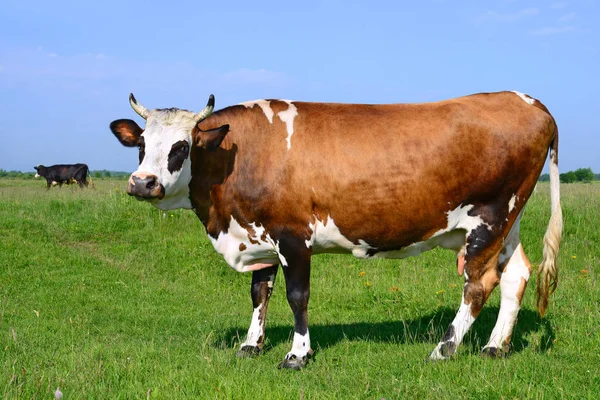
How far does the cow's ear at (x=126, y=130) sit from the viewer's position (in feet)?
22.4

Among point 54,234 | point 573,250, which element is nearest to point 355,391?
point 573,250

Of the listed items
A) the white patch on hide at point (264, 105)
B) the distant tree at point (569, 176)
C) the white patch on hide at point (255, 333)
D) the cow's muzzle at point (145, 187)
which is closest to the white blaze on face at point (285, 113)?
the white patch on hide at point (264, 105)

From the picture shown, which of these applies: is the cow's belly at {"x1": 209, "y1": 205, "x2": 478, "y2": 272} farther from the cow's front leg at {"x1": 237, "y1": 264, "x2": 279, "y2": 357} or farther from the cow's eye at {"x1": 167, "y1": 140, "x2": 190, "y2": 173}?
the cow's eye at {"x1": 167, "y1": 140, "x2": 190, "y2": 173}

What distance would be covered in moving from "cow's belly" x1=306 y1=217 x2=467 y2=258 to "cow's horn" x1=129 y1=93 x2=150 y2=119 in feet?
6.64

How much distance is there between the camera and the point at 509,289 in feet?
22.1

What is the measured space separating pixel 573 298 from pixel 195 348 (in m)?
5.14

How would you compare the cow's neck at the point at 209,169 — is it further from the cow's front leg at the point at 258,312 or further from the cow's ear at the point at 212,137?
the cow's front leg at the point at 258,312

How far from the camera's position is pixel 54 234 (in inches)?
566

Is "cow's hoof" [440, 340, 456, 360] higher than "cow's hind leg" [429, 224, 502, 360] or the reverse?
the reverse

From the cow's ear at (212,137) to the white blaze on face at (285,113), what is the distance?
57 cm

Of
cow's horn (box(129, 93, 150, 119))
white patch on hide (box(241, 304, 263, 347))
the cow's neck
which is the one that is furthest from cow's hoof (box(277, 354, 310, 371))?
cow's horn (box(129, 93, 150, 119))

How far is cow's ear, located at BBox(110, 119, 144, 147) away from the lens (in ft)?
22.4

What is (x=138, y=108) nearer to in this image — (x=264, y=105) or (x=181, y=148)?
(x=181, y=148)

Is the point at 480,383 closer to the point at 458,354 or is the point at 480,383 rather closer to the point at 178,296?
the point at 458,354
